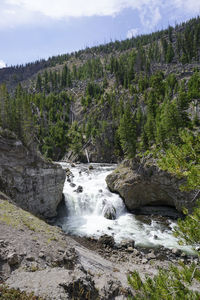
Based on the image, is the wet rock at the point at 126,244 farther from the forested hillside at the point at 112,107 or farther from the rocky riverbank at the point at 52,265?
the forested hillside at the point at 112,107

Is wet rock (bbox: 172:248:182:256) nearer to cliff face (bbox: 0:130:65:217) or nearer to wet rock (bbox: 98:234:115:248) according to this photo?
wet rock (bbox: 98:234:115:248)

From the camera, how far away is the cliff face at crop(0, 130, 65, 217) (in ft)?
73.6

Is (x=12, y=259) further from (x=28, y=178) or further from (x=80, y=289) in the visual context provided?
(x=28, y=178)

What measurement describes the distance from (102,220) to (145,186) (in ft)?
30.1

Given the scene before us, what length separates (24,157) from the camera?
971 inches

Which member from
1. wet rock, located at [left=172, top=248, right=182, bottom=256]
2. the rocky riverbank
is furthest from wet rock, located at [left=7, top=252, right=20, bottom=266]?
wet rock, located at [left=172, top=248, right=182, bottom=256]

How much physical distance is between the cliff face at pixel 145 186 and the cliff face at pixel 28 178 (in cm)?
1078

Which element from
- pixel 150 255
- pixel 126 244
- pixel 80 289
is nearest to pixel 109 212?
pixel 126 244

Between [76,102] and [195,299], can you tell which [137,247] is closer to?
[195,299]

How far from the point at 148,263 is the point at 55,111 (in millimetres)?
96713

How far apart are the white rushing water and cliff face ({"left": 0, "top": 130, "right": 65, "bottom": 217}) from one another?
3327 mm

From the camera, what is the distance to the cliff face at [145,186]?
28438 millimetres

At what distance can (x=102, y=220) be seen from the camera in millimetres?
26359

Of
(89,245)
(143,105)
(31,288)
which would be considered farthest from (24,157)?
(143,105)
